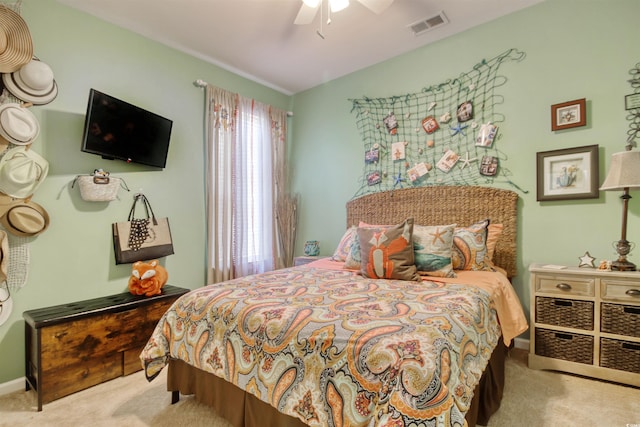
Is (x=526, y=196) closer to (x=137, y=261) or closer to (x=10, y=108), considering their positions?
(x=137, y=261)

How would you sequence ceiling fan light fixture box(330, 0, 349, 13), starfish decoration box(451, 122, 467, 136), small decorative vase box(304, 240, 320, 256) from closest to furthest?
ceiling fan light fixture box(330, 0, 349, 13) < starfish decoration box(451, 122, 467, 136) < small decorative vase box(304, 240, 320, 256)

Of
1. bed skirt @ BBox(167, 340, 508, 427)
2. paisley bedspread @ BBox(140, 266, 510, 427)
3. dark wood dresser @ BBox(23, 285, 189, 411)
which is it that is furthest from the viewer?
dark wood dresser @ BBox(23, 285, 189, 411)

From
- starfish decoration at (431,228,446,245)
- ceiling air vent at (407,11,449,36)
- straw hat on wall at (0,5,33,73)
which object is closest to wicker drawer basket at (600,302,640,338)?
starfish decoration at (431,228,446,245)

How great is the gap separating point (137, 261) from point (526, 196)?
11.1 feet

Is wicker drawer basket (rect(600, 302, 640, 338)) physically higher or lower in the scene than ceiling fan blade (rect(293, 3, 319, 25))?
lower

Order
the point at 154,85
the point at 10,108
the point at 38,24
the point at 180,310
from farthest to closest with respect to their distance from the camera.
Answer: the point at 154,85, the point at 38,24, the point at 10,108, the point at 180,310

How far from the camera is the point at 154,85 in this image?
2877mm

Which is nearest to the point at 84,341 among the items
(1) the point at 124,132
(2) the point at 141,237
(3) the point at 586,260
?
(2) the point at 141,237

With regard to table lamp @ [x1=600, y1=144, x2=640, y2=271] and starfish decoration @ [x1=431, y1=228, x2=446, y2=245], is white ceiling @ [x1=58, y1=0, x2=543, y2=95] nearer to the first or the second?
table lamp @ [x1=600, y1=144, x2=640, y2=271]

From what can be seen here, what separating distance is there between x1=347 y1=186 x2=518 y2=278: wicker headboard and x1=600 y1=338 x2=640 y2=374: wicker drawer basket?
729 millimetres

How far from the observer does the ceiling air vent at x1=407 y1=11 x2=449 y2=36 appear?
8.76ft

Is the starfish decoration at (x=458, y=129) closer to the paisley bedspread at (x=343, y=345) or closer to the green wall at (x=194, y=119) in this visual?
the green wall at (x=194, y=119)

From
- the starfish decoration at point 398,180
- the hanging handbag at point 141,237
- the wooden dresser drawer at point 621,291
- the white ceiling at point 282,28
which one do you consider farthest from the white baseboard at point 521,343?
the hanging handbag at point 141,237

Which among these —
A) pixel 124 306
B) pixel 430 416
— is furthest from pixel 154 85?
pixel 430 416
